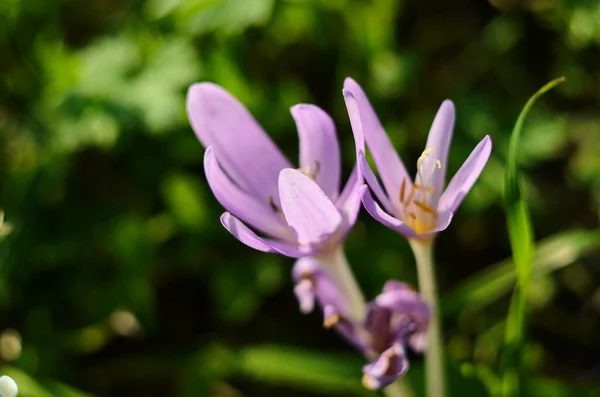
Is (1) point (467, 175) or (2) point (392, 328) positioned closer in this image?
(1) point (467, 175)

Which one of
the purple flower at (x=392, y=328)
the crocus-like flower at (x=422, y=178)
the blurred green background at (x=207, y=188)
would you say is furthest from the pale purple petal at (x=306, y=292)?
the blurred green background at (x=207, y=188)

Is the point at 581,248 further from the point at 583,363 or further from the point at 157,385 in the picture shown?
the point at 157,385

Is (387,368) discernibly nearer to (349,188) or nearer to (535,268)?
(349,188)

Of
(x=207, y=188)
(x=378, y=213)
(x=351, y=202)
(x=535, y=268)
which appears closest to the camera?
(x=378, y=213)

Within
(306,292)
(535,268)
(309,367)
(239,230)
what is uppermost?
(239,230)

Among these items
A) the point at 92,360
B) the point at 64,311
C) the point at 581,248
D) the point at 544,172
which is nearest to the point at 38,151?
the point at 64,311

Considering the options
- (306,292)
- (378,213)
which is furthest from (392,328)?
(378,213)

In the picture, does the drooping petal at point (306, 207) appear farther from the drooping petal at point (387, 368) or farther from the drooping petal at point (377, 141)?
the drooping petal at point (387, 368)
